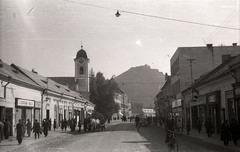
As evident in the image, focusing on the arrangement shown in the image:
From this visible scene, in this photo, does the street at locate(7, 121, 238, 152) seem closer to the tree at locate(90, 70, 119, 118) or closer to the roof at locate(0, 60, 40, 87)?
the roof at locate(0, 60, 40, 87)

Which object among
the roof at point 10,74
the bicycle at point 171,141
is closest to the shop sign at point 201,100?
the bicycle at point 171,141

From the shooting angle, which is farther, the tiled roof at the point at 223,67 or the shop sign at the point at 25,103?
the shop sign at the point at 25,103

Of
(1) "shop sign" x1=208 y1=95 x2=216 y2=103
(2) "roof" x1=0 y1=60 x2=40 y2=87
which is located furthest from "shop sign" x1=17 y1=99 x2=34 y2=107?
(1) "shop sign" x1=208 y1=95 x2=216 y2=103

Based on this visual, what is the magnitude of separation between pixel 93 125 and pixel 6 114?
1158 centimetres

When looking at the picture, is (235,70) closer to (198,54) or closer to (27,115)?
(27,115)

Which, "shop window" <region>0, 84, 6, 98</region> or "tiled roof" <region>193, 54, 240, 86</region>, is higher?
"tiled roof" <region>193, 54, 240, 86</region>

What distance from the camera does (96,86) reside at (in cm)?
7950

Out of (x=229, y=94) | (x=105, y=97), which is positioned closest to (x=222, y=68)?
(x=229, y=94)

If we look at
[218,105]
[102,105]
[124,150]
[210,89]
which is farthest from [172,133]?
[102,105]

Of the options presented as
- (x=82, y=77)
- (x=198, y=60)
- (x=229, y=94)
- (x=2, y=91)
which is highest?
(x=82, y=77)

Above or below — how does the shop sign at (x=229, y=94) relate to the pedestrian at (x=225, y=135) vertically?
above

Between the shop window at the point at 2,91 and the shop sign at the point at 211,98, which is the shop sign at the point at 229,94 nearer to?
the shop sign at the point at 211,98

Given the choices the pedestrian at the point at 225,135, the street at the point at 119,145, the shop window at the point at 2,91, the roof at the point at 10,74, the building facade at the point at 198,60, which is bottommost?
the street at the point at 119,145

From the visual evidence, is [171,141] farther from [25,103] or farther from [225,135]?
[25,103]
